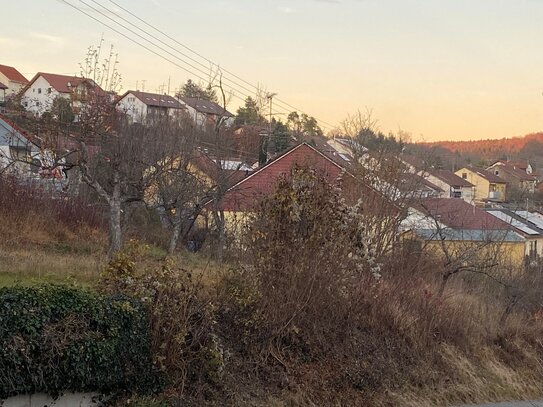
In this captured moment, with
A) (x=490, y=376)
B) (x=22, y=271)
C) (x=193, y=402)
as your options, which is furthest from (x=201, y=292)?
(x=490, y=376)

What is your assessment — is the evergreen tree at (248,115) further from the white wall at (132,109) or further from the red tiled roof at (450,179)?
the red tiled roof at (450,179)

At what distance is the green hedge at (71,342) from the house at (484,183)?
84.8m

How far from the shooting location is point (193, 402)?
24.8 ft

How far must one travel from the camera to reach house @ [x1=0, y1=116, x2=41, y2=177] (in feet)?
59.9

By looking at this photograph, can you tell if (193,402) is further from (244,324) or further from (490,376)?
(490,376)

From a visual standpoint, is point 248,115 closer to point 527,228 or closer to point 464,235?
point 527,228

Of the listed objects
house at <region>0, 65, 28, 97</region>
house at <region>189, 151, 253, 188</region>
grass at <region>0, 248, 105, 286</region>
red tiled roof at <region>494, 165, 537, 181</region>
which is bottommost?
grass at <region>0, 248, 105, 286</region>

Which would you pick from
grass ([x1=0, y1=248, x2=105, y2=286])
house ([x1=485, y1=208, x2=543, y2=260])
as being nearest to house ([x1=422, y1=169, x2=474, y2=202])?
house ([x1=485, y1=208, x2=543, y2=260])

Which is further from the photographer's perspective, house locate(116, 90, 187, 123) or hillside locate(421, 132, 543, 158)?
hillside locate(421, 132, 543, 158)

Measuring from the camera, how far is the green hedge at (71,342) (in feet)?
19.6

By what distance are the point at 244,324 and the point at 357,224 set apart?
103 inches

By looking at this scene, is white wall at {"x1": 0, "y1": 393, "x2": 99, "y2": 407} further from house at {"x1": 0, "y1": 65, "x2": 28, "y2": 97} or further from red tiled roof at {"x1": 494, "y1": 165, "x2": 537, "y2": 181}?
house at {"x1": 0, "y1": 65, "x2": 28, "y2": 97}

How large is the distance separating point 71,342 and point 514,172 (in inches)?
3747

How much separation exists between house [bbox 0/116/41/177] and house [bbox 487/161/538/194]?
2880 inches
